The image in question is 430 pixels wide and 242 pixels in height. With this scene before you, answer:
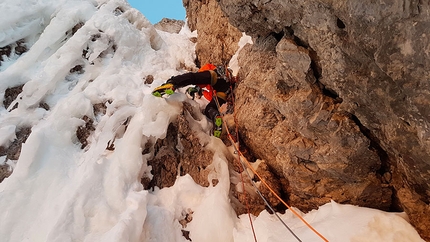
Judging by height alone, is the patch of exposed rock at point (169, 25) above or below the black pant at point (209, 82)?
above

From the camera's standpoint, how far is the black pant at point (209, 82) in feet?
16.1

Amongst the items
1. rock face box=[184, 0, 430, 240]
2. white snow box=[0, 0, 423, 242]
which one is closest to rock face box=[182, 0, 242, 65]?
white snow box=[0, 0, 423, 242]

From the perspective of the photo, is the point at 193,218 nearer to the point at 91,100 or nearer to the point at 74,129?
the point at 74,129

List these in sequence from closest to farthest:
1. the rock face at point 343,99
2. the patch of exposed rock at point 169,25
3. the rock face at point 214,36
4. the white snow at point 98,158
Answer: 1. the rock face at point 343,99
2. the white snow at point 98,158
3. the rock face at point 214,36
4. the patch of exposed rock at point 169,25

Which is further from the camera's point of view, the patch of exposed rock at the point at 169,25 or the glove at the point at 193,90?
the patch of exposed rock at the point at 169,25

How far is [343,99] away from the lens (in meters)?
2.95

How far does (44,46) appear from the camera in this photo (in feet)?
18.5

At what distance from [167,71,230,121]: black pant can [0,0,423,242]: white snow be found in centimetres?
27

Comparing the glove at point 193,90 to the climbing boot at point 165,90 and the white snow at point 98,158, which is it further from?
the climbing boot at point 165,90

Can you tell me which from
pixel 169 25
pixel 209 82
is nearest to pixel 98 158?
pixel 209 82

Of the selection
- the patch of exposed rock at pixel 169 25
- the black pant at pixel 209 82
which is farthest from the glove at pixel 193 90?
the patch of exposed rock at pixel 169 25

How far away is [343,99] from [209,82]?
265cm

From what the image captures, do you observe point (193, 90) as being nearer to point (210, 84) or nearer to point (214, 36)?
point (210, 84)

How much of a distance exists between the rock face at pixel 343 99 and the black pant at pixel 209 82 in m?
0.63
